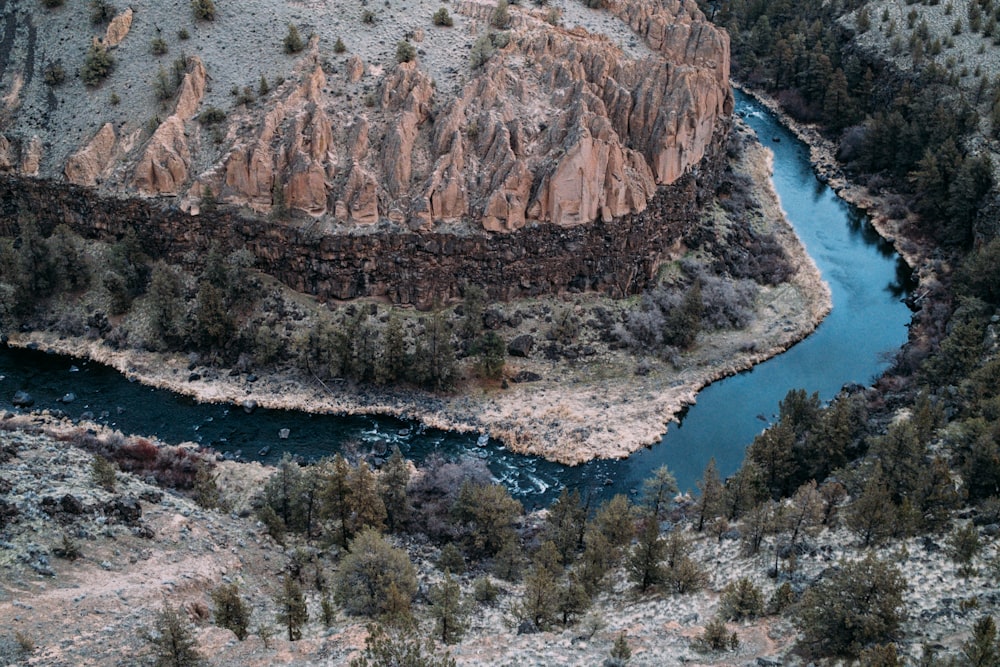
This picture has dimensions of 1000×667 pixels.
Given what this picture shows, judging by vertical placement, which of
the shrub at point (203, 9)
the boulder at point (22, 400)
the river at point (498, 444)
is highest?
the shrub at point (203, 9)

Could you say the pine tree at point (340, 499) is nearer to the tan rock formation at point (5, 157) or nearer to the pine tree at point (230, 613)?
the pine tree at point (230, 613)

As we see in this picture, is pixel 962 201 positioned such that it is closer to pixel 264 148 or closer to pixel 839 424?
pixel 839 424

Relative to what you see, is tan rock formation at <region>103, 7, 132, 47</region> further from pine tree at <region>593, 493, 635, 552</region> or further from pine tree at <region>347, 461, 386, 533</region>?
pine tree at <region>593, 493, 635, 552</region>

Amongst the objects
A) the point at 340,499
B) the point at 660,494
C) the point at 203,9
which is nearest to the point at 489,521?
the point at 340,499

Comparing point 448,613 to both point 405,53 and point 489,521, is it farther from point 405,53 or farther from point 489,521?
point 405,53

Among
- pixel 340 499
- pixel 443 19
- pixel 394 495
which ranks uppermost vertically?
pixel 443 19

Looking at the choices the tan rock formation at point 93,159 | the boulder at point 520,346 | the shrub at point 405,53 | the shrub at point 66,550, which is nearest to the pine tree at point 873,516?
the boulder at point 520,346

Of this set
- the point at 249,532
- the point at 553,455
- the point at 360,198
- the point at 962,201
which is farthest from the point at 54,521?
the point at 962,201
